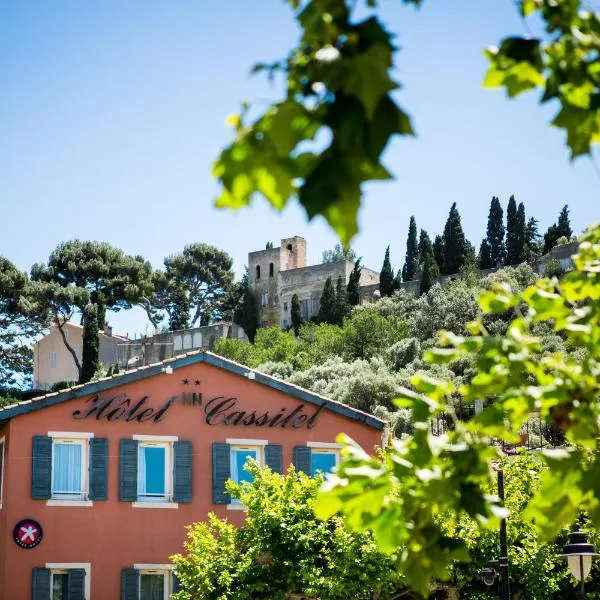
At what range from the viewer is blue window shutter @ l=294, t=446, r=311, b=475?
2911 cm

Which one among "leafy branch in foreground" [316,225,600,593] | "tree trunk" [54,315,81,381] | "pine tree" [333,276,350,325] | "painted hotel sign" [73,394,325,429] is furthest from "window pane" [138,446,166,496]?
"pine tree" [333,276,350,325]

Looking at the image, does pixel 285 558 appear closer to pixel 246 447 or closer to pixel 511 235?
pixel 246 447

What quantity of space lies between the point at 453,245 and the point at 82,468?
2658 inches

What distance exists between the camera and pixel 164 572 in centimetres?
2716

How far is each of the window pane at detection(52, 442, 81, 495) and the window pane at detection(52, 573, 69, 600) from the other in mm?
1750

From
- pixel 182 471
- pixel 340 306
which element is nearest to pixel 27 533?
pixel 182 471

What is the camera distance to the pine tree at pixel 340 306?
9006 centimetres

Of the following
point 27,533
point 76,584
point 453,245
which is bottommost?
point 76,584

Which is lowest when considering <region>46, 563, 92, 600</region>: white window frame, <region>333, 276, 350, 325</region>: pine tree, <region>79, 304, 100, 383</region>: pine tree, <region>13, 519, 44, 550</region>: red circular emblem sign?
<region>46, 563, 92, 600</region>: white window frame

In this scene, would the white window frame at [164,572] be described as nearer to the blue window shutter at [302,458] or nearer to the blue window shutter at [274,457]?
the blue window shutter at [274,457]

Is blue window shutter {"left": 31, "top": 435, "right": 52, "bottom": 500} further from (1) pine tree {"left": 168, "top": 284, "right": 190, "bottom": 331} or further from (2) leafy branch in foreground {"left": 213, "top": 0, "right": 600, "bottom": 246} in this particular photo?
(1) pine tree {"left": 168, "top": 284, "right": 190, "bottom": 331}

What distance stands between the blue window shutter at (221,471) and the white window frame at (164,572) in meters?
1.83

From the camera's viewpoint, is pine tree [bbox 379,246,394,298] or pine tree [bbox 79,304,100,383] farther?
pine tree [bbox 379,246,394,298]

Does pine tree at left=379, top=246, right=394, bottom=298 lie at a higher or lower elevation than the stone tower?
lower
